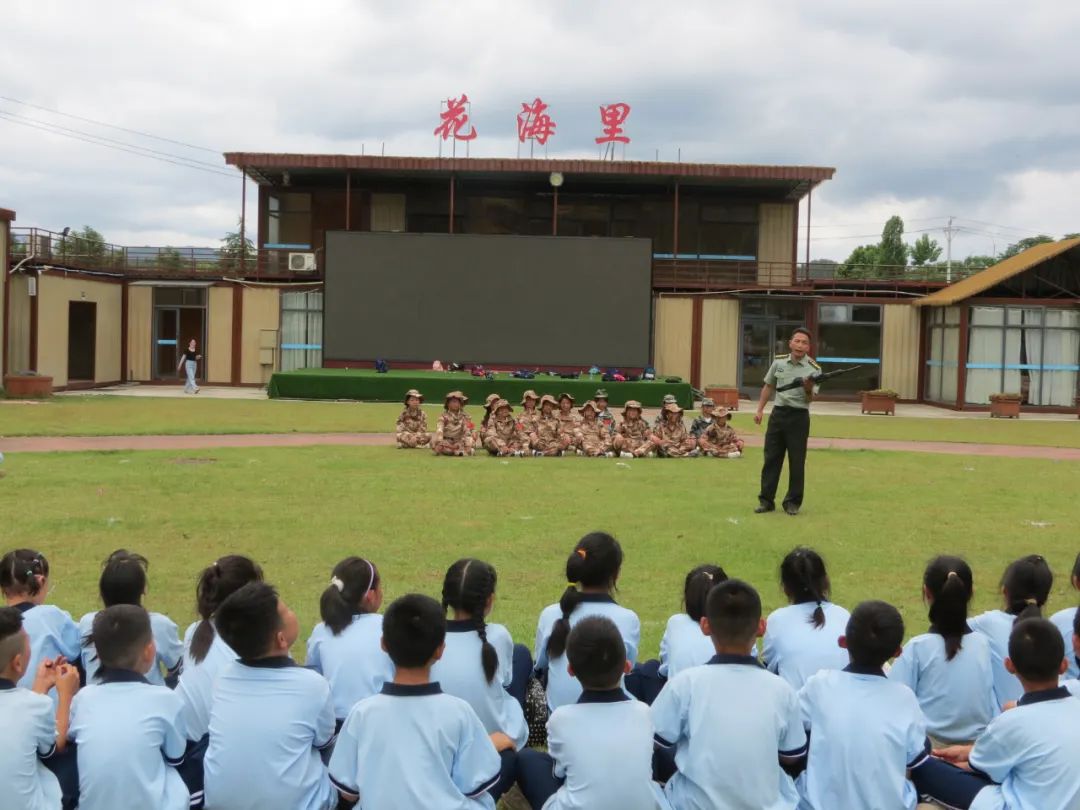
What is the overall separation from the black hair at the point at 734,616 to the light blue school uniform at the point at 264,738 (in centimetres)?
139

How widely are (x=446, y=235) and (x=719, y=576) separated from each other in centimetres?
2959

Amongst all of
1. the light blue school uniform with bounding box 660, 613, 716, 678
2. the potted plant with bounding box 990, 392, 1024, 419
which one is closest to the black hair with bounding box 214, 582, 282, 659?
the light blue school uniform with bounding box 660, 613, 716, 678

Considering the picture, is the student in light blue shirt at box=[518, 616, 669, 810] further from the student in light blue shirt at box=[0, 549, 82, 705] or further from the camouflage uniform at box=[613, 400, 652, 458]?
the camouflage uniform at box=[613, 400, 652, 458]

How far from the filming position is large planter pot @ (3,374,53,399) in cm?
2709

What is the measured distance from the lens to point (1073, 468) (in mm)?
15656

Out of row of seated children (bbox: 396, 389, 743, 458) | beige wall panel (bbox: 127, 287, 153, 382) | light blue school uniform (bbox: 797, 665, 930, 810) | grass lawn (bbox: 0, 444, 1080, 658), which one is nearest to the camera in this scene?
light blue school uniform (bbox: 797, 665, 930, 810)

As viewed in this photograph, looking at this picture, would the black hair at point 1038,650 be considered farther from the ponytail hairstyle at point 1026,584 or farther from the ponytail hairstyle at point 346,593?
the ponytail hairstyle at point 346,593

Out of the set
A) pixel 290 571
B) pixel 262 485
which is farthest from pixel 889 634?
pixel 262 485

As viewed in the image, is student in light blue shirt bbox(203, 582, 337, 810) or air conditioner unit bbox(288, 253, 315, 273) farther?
air conditioner unit bbox(288, 253, 315, 273)

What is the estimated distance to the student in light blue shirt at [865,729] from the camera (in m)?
3.76

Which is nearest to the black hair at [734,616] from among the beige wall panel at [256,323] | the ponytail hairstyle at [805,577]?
the ponytail hairstyle at [805,577]

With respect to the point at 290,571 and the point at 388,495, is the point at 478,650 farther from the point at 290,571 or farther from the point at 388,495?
the point at 388,495

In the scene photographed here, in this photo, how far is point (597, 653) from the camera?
3510 mm

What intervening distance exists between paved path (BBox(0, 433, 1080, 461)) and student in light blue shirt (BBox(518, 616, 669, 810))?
44.6ft
